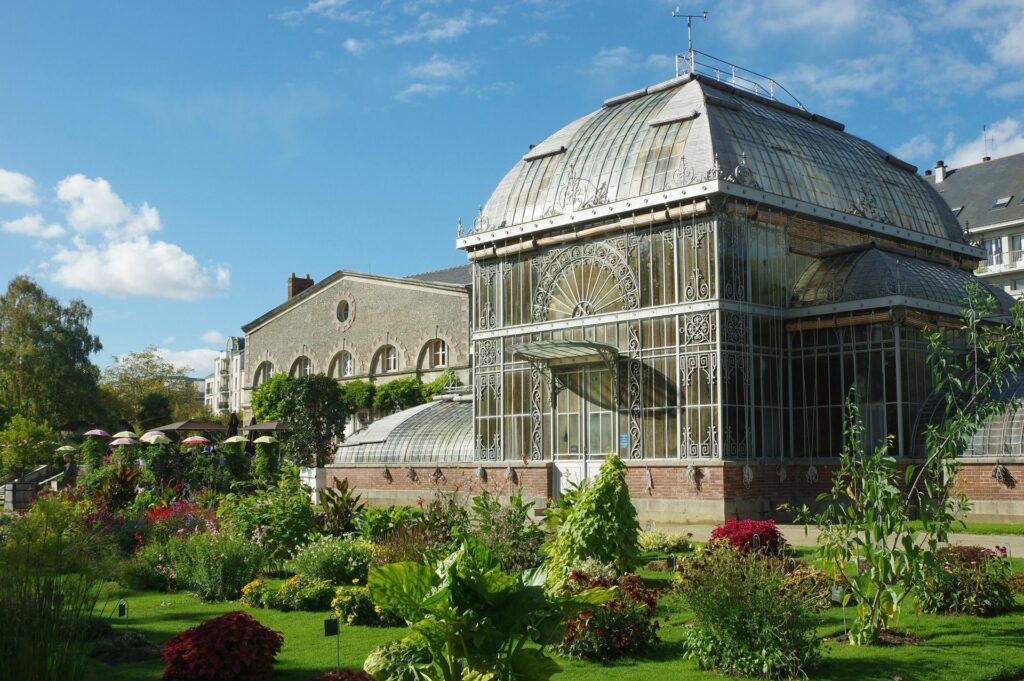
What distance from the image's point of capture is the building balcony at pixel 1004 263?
6050cm

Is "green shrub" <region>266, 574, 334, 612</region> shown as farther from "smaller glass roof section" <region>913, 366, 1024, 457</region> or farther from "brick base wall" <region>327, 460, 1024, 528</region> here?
"smaller glass roof section" <region>913, 366, 1024, 457</region>

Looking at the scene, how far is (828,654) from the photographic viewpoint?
35.0 ft

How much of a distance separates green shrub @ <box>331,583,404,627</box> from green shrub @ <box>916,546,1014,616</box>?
678 cm

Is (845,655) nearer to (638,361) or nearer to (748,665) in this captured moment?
(748,665)

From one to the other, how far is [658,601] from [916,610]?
3880 mm

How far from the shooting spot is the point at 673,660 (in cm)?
1095

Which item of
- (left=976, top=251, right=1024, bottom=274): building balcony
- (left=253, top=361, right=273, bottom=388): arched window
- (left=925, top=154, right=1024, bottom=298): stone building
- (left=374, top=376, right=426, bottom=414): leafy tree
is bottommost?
(left=374, top=376, right=426, bottom=414): leafy tree

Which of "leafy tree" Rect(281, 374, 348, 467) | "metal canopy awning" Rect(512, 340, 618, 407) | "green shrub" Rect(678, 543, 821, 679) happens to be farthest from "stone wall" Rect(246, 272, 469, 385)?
"green shrub" Rect(678, 543, 821, 679)

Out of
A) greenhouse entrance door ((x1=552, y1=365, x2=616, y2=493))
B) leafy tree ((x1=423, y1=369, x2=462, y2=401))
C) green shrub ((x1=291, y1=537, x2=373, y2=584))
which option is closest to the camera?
green shrub ((x1=291, y1=537, x2=373, y2=584))

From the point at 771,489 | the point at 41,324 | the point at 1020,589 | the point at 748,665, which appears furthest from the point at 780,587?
the point at 41,324

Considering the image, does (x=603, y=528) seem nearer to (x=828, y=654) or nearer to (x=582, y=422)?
(x=828, y=654)

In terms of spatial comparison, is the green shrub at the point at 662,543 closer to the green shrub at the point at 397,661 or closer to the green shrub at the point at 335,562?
the green shrub at the point at 335,562

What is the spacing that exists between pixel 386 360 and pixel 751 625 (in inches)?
1923

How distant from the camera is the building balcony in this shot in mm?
60500
